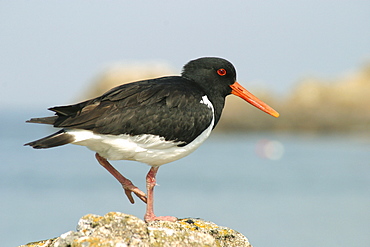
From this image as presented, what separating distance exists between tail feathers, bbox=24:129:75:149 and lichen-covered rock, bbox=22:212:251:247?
863 millimetres

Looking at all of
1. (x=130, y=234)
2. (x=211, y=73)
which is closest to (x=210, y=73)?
(x=211, y=73)

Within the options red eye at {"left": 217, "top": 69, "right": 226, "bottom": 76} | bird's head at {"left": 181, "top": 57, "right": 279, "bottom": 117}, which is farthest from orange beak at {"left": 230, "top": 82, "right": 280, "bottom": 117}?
red eye at {"left": 217, "top": 69, "right": 226, "bottom": 76}

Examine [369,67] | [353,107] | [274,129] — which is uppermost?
[369,67]

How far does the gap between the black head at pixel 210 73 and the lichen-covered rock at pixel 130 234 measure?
2127mm

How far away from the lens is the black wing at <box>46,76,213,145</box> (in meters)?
5.93

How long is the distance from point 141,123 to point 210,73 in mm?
1521

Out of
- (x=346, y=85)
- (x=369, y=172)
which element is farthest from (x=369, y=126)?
(x=369, y=172)

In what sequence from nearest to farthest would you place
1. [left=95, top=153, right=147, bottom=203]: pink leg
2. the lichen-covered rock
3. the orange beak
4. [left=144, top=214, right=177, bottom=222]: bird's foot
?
the lichen-covered rock → [left=144, top=214, right=177, bottom=222]: bird's foot → [left=95, top=153, right=147, bottom=203]: pink leg → the orange beak

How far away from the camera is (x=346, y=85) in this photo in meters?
60.3

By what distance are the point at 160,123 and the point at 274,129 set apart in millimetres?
52400

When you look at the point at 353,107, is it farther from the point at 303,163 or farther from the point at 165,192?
the point at 165,192

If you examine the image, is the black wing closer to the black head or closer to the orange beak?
the black head

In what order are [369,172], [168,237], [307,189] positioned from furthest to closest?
1. [369,172]
2. [307,189]
3. [168,237]

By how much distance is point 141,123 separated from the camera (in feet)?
20.0
